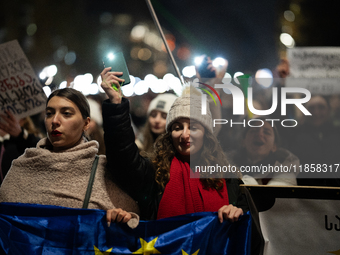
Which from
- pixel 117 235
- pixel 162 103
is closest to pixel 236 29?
pixel 162 103

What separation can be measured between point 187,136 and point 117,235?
849mm

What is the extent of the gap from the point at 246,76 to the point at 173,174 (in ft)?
5.48

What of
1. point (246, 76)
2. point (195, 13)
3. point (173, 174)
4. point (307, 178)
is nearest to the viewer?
point (173, 174)

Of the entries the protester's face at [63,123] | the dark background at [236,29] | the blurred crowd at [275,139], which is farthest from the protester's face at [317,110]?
the protester's face at [63,123]

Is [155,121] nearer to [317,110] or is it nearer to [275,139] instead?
[275,139]

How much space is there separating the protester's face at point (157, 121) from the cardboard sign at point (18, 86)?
1.14 metres

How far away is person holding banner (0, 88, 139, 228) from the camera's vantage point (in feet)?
7.43

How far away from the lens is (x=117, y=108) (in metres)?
2.30

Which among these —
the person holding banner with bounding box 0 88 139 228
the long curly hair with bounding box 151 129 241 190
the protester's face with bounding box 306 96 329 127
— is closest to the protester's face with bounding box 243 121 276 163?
the protester's face with bounding box 306 96 329 127

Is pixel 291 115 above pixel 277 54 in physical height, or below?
below

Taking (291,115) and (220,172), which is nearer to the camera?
(220,172)

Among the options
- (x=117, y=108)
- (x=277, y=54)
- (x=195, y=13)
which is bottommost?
(x=117, y=108)

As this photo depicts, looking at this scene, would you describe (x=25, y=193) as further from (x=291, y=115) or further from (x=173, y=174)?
(x=291, y=115)

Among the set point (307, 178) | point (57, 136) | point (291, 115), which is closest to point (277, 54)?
point (291, 115)
